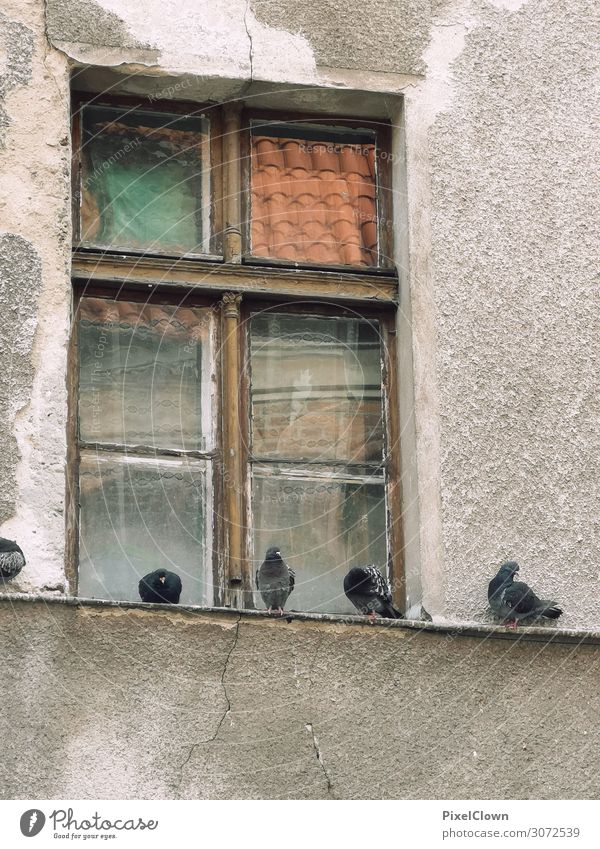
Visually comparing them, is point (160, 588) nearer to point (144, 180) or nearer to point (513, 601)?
point (513, 601)

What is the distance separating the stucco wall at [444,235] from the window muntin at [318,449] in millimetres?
189

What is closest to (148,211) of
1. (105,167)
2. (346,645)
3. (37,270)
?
(105,167)

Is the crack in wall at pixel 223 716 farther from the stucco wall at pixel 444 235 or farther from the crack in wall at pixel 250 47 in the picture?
the crack in wall at pixel 250 47

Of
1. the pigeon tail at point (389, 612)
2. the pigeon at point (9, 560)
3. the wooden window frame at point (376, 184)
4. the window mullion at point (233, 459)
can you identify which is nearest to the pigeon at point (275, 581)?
the window mullion at point (233, 459)

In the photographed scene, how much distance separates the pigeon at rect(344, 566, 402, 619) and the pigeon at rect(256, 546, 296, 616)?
192 mm

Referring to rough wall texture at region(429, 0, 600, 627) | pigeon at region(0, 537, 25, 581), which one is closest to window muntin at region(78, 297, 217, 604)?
pigeon at region(0, 537, 25, 581)

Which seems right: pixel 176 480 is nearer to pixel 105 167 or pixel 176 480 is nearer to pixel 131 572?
pixel 131 572

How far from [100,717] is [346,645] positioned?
2.66 feet

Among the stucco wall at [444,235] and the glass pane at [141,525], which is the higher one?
the stucco wall at [444,235]

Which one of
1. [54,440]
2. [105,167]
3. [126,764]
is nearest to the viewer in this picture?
[126,764]

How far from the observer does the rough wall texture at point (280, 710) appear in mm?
5930

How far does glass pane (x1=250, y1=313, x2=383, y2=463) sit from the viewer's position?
682 centimetres

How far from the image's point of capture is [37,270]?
6496 mm

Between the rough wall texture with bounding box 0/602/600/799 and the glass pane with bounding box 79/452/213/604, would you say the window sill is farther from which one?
the glass pane with bounding box 79/452/213/604
